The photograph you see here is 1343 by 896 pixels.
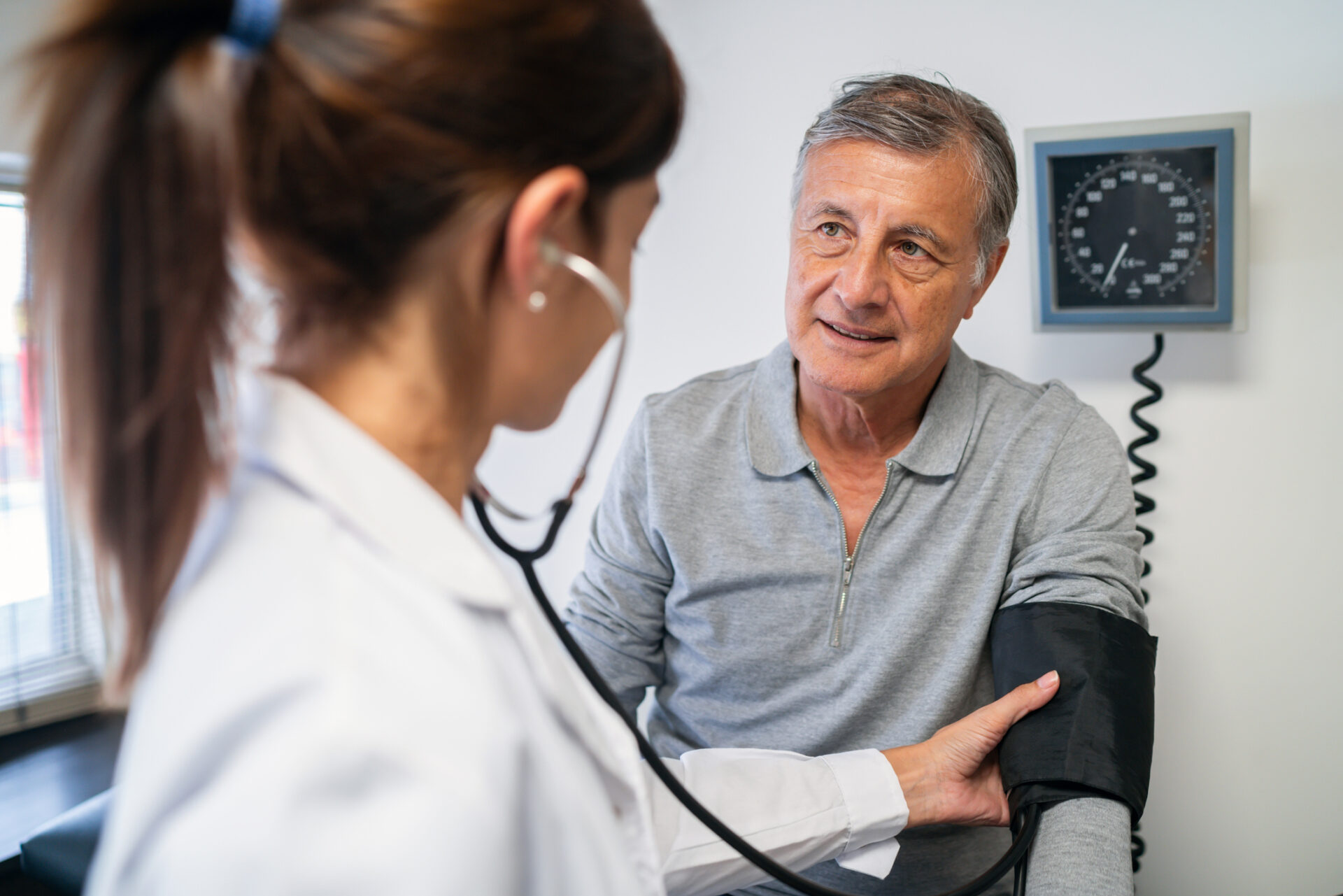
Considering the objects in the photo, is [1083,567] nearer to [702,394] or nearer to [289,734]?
[702,394]

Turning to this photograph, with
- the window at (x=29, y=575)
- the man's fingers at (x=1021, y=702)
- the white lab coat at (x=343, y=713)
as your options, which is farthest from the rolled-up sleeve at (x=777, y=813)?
the window at (x=29, y=575)

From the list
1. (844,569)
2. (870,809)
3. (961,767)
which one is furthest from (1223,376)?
(870,809)

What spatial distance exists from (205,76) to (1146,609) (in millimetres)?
1559

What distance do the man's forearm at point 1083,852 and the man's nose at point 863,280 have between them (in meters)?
0.61

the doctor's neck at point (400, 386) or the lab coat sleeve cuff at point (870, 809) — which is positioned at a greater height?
the doctor's neck at point (400, 386)

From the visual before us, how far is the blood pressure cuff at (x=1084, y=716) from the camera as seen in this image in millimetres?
950

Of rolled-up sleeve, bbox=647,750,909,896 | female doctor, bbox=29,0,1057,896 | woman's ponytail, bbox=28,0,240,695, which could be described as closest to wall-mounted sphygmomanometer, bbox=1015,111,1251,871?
rolled-up sleeve, bbox=647,750,909,896

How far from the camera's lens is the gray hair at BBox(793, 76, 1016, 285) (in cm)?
118

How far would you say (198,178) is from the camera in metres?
0.47

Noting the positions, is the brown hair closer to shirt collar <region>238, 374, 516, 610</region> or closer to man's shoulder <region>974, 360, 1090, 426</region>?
shirt collar <region>238, 374, 516, 610</region>

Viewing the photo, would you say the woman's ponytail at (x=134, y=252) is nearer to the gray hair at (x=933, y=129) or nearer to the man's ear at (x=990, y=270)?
the gray hair at (x=933, y=129)

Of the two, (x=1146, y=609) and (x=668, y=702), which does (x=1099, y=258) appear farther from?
(x=668, y=702)

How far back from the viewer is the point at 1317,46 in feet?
4.44

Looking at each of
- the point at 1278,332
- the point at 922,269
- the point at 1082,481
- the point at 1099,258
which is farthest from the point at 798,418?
the point at 1278,332
